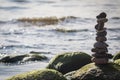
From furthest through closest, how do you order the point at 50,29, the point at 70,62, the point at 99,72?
1. the point at 50,29
2. the point at 70,62
3. the point at 99,72

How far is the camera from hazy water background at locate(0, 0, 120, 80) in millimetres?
31111

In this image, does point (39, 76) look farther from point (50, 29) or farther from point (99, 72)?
point (50, 29)

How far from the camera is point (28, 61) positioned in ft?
83.3

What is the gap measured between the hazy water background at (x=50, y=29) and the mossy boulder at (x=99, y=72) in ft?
16.1

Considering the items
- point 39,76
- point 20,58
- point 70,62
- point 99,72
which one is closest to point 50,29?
point 20,58

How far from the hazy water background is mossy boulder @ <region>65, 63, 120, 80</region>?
491 centimetres

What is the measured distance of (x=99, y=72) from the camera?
1569 centimetres

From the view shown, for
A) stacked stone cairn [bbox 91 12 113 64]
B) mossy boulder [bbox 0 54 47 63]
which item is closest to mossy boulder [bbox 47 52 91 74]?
stacked stone cairn [bbox 91 12 113 64]

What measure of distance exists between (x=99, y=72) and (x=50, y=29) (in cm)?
2962

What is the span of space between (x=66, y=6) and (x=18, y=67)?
43.8 metres

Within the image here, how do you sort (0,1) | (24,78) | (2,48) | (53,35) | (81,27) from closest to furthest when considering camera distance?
(24,78)
(2,48)
(53,35)
(81,27)
(0,1)

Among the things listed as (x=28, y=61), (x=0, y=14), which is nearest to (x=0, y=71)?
(x=28, y=61)

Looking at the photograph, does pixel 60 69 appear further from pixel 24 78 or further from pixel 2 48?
pixel 2 48

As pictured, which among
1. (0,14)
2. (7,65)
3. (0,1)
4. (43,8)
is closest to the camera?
(7,65)
